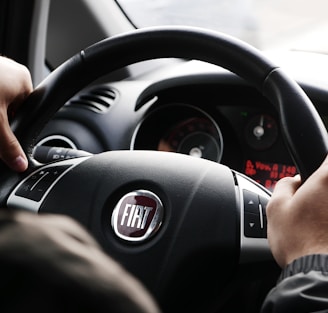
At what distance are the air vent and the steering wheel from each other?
704mm

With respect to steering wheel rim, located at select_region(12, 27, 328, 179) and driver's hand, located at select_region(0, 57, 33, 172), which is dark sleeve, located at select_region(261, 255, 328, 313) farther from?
driver's hand, located at select_region(0, 57, 33, 172)

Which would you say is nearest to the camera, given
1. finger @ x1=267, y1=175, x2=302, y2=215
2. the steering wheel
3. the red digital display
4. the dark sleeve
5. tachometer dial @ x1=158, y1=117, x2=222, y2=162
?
the dark sleeve

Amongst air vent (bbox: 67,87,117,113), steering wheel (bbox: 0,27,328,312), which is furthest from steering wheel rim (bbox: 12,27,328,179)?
air vent (bbox: 67,87,117,113)

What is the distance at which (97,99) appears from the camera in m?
Answer: 1.70

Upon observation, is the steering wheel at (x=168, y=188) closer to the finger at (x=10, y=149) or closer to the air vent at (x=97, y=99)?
the finger at (x=10, y=149)

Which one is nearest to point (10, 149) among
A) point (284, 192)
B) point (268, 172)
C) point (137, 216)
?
point (137, 216)

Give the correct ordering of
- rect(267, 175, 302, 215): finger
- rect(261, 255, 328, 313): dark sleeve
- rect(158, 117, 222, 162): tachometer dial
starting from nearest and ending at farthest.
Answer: rect(261, 255, 328, 313): dark sleeve → rect(267, 175, 302, 215): finger → rect(158, 117, 222, 162): tachometer dial

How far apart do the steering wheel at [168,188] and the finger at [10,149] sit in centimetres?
3

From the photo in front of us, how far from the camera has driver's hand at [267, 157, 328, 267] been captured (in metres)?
0.62

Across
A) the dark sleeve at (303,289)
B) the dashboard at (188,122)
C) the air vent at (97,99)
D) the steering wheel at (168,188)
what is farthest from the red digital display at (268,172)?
the dark sleeve at (303,289)

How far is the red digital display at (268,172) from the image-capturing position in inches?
59.3

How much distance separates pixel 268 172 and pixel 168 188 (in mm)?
720

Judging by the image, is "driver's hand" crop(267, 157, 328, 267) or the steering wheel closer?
"driver's hand" crop(267, 157, 328, 267)

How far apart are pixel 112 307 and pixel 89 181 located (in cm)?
65
